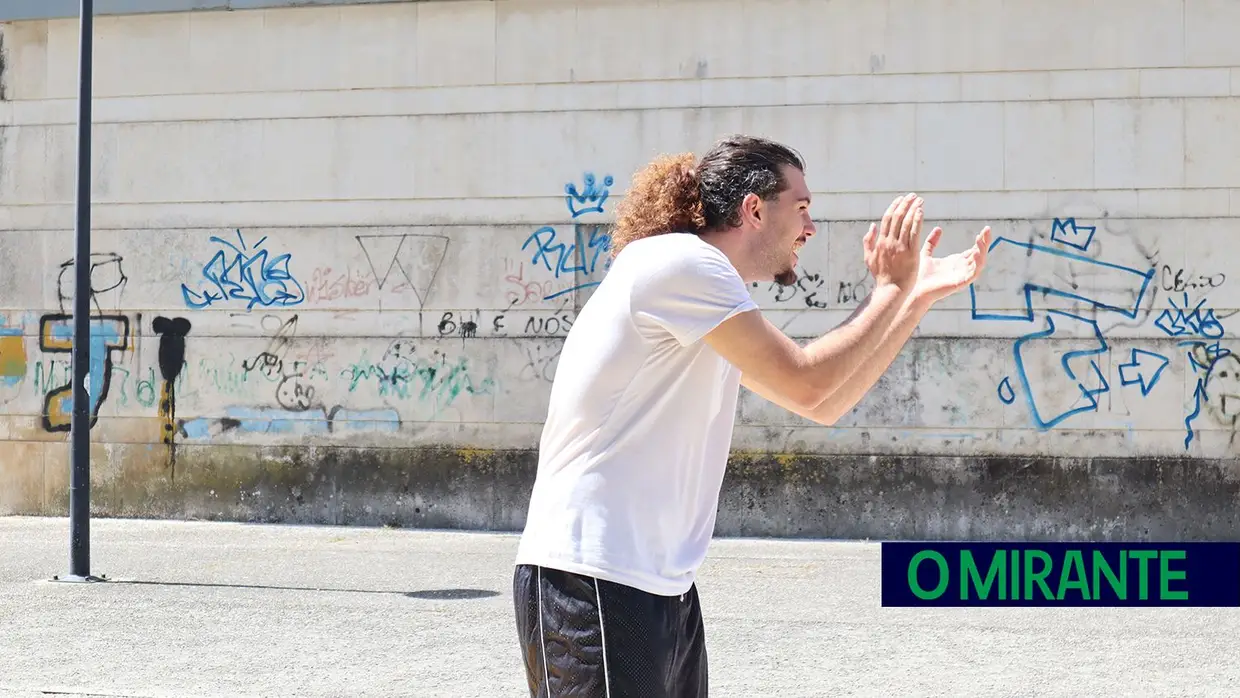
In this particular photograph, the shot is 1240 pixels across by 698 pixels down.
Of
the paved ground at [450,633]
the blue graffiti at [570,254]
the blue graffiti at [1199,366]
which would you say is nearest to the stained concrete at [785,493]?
the blue graffiti at [1199,366]

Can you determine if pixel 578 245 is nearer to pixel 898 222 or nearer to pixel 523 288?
pixel 523 288

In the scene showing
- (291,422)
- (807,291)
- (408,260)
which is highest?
(408,260)

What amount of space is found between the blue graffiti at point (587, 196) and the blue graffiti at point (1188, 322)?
422 centimetres

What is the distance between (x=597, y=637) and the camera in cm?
257

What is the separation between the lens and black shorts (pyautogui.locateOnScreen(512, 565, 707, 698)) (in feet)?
8.41

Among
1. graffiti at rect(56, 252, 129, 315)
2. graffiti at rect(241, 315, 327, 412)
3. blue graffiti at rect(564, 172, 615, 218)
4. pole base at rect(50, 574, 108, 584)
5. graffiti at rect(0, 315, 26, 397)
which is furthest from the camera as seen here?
graffiti at rect(0, 315, 26, 397)

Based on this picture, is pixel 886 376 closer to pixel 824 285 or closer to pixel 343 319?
pixel 824 285

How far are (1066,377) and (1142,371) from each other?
541 millimetres

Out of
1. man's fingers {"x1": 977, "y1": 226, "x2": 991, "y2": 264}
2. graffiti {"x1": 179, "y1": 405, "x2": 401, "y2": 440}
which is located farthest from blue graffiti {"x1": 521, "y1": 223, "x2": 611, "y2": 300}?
man's fingers {"x1": 977, "y1": 226, "x2": 991, "y2": 264}

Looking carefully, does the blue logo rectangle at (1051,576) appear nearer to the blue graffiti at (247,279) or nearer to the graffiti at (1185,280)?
the graffiti at (1185,280)

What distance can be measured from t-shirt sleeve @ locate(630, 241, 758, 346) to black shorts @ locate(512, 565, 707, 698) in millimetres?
489

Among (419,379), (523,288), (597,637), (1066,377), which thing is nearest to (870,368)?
(597,637)

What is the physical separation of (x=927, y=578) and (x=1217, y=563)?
4.99 m

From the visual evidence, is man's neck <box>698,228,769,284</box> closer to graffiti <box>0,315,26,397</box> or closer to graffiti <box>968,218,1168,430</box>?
graffiti <box>968,218,1168,430</box>
